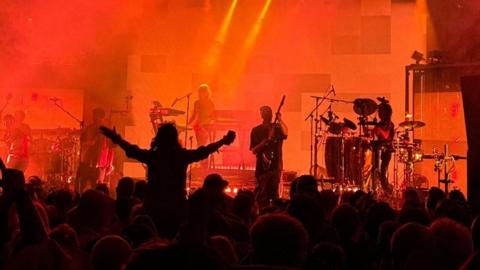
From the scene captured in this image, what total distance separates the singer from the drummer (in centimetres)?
475

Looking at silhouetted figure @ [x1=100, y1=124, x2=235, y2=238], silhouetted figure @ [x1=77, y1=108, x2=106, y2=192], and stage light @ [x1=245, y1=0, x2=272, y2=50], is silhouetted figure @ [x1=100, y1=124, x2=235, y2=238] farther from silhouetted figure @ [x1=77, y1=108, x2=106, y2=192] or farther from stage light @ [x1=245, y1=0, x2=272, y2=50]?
stage light @ [x1=245, y1=0, x2=272, y2=50]

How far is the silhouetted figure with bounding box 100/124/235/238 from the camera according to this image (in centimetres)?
698

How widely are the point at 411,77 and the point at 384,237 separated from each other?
14383mm

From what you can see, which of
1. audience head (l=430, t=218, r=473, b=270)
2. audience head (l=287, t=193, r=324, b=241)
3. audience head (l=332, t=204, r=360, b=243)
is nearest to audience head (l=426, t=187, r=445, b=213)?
audience head (l=332, t=204, r=360, b=243)

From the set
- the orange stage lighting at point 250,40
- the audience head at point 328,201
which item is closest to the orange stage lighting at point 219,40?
the orange stage lighting at point 250,40

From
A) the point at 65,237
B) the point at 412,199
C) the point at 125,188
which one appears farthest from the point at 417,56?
the point at 65,237

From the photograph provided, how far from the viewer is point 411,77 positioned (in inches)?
756

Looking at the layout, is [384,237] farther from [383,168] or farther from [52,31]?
[52,31]

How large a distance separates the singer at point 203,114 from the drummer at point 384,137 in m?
4.75

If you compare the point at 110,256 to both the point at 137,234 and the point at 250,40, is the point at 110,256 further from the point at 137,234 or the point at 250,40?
the point at 250,40

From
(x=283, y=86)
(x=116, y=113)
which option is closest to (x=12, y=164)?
(x=116, y=113)

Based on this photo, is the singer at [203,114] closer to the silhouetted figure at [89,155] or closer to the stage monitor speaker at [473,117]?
the silhouetted figure at [89,155]

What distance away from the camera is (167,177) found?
7250 millimetres

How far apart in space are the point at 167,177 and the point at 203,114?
1165cm
